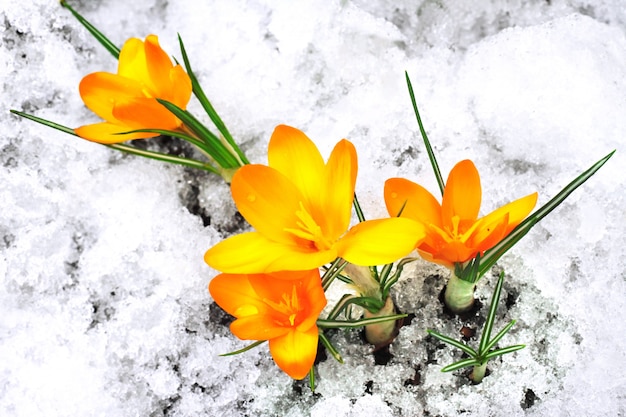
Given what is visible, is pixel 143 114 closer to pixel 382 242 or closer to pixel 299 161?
pixel 299 161

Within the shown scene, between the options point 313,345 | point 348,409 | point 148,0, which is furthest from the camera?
point 148,0

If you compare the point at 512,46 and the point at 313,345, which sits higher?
the point at 512,46

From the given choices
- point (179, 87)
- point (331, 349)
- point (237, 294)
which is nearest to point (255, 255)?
point (237, 294)

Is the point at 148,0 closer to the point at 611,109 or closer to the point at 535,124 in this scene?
the point at 535,124

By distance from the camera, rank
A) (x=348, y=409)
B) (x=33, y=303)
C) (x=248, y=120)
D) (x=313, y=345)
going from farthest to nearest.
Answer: (x=248, y=120) → (x=33, y=303) → (x=348, y=409) → (x=313, y=345)

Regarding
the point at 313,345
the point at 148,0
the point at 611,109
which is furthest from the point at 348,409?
the point at 148,0

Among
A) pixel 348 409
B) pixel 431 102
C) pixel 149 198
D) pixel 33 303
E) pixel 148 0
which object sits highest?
pixel 148 0

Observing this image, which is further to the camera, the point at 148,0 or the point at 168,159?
the point at 148,0

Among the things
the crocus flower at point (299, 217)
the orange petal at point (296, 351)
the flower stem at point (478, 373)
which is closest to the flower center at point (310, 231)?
the crocus flower at point (299, 217)

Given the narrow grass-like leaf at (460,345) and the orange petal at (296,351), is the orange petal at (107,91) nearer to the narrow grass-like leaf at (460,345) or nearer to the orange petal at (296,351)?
the orange petal at (296,351)

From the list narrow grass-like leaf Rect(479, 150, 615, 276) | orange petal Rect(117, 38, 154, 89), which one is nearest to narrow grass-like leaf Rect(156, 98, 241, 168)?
orange petal Rect(117, 38, 154, 89)
